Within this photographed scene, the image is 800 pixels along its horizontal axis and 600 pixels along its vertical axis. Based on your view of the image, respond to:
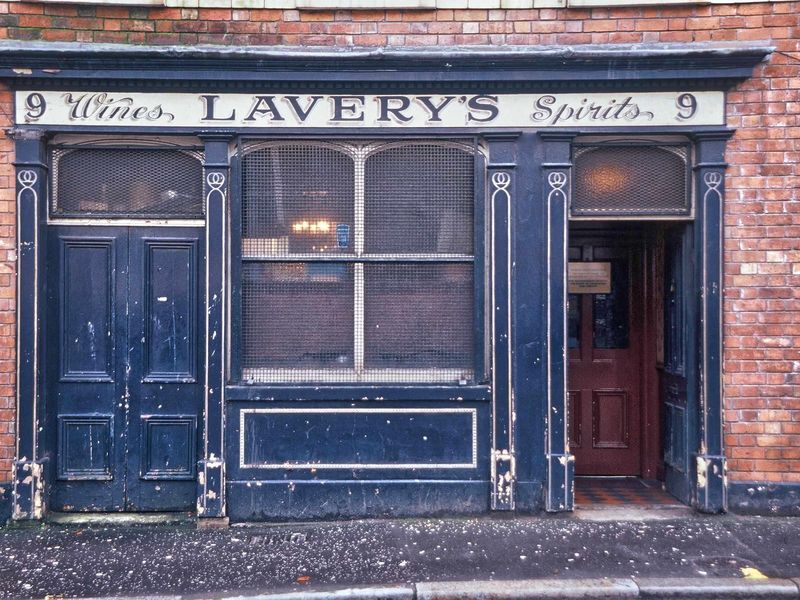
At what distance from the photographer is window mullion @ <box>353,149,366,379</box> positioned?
5.91m

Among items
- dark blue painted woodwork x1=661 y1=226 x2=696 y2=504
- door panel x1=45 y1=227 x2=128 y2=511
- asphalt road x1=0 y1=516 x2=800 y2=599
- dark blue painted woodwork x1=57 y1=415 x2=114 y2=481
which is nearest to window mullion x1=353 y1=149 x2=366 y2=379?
asphalt road x1=0 y1=516 x2=800 y2=599

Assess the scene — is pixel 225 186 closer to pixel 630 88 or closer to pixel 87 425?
pixel 87 425

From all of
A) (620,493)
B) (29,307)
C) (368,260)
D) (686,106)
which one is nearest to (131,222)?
(29,307)

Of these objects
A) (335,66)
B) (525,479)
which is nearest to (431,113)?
(335,66)

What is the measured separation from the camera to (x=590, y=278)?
693 centimetres

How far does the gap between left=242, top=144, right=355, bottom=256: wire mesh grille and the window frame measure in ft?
0.30

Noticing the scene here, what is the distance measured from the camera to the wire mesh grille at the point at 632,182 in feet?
19.5

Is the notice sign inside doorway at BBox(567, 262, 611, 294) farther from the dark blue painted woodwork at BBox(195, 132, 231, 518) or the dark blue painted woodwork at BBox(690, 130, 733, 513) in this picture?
the dark blue painted woodwork at BBox(195, 132, 231, 518)

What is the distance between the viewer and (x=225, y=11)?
5801 millimetres

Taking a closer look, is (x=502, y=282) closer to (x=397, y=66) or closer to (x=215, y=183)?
(x=397, y=66)

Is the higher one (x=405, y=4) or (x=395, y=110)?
(x=405, y=4)

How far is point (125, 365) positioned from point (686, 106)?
586 centimetres

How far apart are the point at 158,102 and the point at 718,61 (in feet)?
17.0

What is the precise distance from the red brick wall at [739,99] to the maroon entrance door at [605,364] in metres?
1.24
